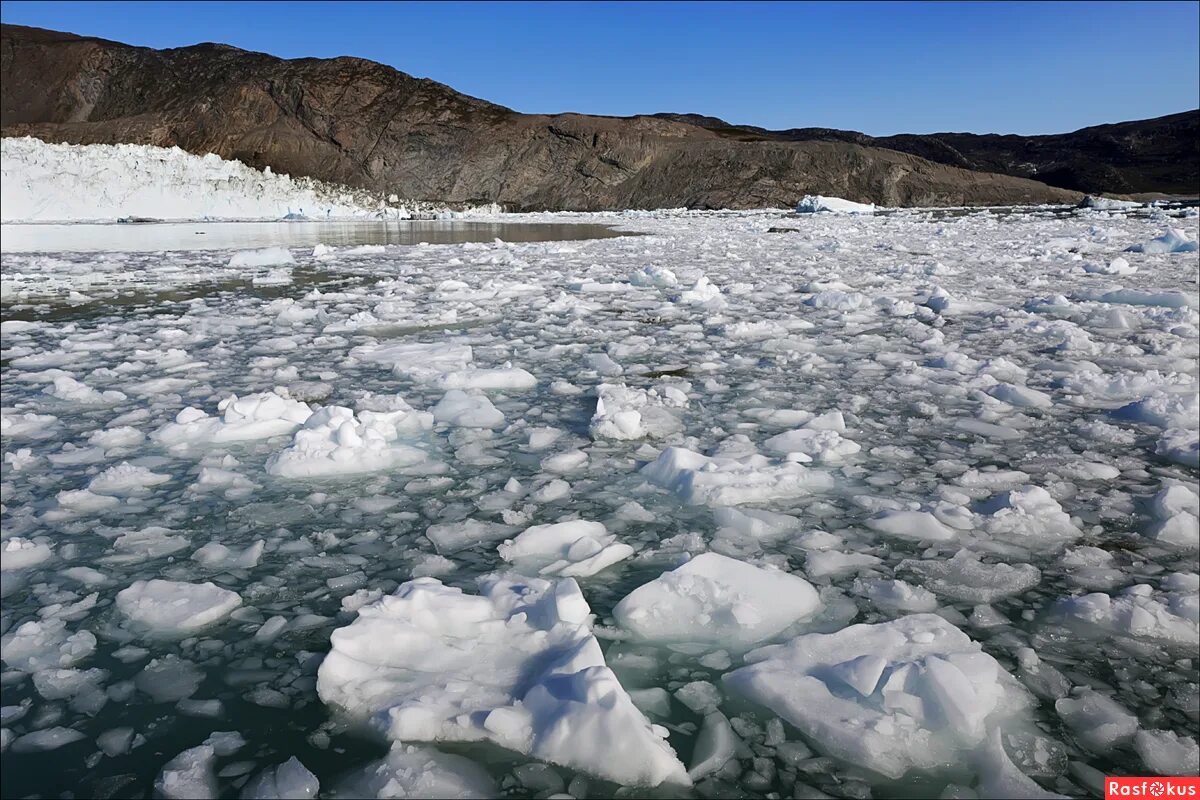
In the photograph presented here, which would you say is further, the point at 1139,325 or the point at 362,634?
the point at 1139,325

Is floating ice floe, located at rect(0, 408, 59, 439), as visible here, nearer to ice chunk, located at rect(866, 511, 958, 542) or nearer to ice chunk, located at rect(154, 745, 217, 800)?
ice chunk, located at rect(154, 745, 217, 800)

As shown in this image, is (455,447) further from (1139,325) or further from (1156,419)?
(1139,325)

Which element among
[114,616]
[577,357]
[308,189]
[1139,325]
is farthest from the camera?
[308,189]

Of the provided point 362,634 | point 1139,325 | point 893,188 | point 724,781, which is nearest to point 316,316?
point 362,634

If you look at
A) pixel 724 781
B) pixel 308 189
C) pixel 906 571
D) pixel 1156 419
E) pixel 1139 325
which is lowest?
pixel 724 781

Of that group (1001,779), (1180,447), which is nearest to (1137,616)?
(1001,779)

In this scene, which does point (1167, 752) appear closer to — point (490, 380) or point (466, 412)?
point (466, 412)

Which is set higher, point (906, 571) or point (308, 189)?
point (308, 189)
